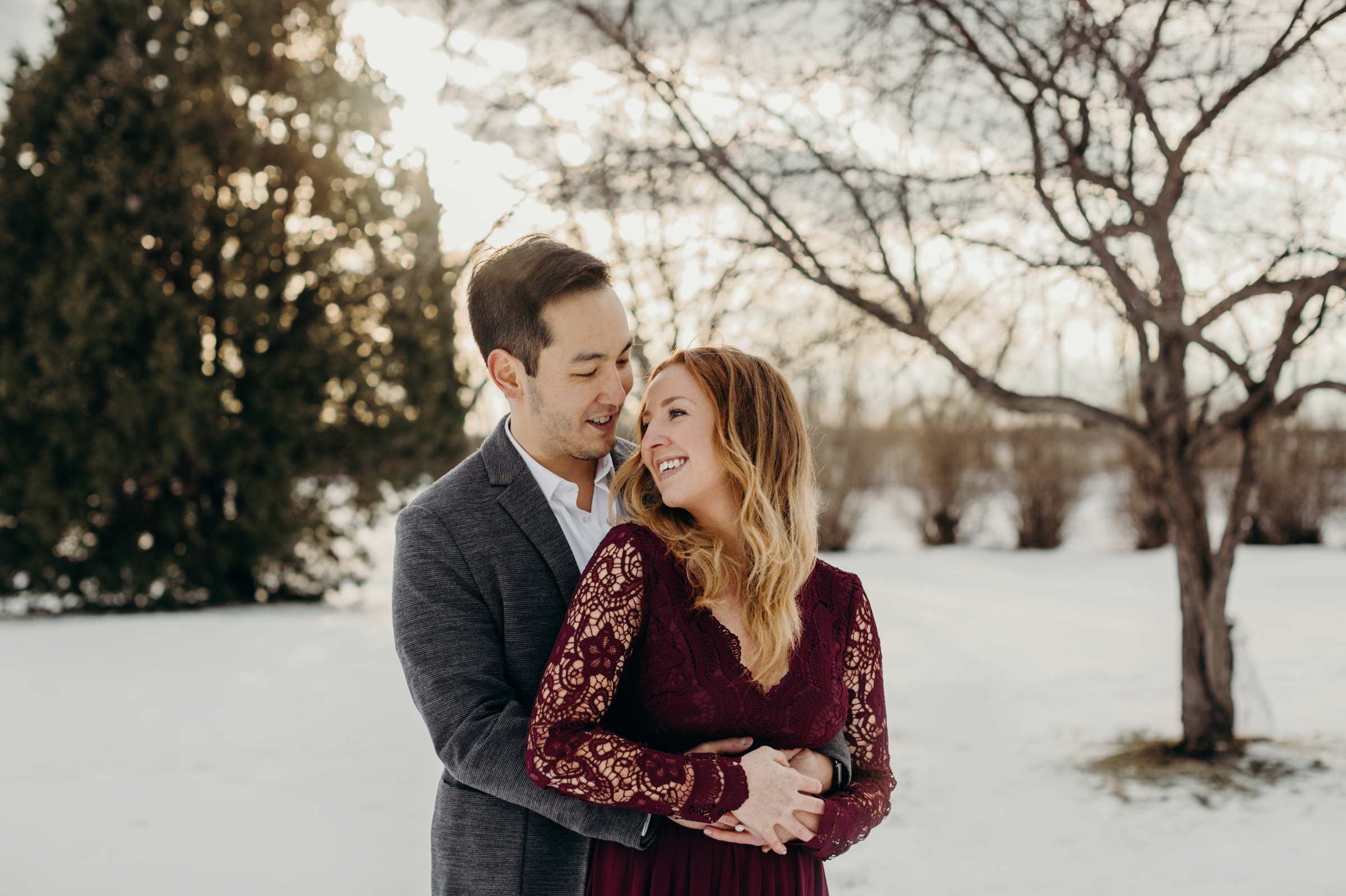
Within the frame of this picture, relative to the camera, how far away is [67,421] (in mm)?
9844

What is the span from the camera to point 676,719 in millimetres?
1657

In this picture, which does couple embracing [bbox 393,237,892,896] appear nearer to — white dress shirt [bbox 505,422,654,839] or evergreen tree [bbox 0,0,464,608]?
white dress shirt [bbox 505,422,654,839]

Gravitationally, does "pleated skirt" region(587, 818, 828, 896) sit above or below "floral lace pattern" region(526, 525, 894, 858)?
below

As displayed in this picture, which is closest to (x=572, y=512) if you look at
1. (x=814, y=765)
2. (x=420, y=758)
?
(x=814, y=765)

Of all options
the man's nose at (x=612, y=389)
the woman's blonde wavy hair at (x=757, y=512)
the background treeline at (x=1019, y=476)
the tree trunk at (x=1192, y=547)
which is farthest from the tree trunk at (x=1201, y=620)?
the background treeline at (x=1019, y=476)

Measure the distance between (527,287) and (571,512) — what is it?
447 mm

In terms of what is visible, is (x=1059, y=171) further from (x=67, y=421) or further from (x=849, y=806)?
(x=67, y=421)

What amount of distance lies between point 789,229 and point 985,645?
18.1 feet

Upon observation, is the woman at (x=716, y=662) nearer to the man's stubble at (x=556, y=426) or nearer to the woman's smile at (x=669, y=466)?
the woman's smile at (x=669, y=466)

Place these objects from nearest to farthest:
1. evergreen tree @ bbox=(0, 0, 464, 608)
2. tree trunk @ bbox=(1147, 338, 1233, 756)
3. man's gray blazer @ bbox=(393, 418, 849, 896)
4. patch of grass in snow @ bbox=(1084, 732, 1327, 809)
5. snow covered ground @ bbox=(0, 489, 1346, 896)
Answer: man's gray blazer @ bbox=(393, 418, 849, 896) < snow covered ground @ bbox=(0, 489, 1346, 896) < patch of grass in snow @ bbox=(1084, 732, 1327, 809) < tree trunk @ bbox=(1147, 338, 1233, 756) < evergreen tree @ bbox=(0, 0, 464, 608)

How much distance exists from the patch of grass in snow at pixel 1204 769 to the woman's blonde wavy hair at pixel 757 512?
161 inches

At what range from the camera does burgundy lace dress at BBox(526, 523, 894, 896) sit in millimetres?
1541

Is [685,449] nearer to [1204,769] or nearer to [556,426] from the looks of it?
[556,426]

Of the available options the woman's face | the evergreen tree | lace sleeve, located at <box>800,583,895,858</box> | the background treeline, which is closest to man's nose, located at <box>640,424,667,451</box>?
the woman's face
